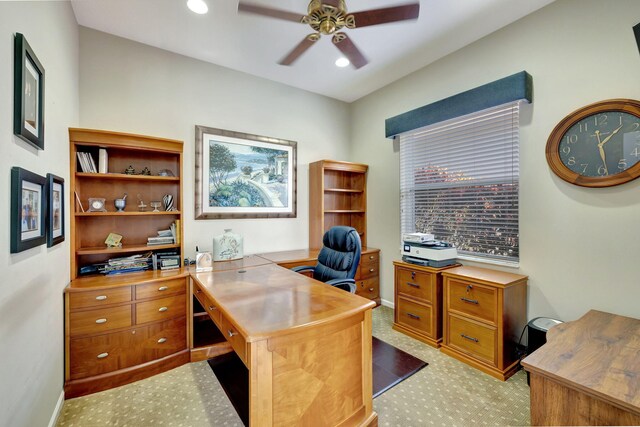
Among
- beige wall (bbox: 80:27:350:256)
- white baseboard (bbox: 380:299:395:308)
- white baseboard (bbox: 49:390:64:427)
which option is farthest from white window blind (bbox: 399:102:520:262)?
white baseboard (bbox: 49:390:64:427)

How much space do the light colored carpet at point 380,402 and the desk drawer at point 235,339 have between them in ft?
2.44

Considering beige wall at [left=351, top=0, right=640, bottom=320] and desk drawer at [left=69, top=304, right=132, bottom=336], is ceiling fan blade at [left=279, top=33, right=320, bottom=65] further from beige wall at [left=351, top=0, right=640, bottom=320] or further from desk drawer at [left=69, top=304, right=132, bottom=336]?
desk drawer at [left=69, top=304, right=132, bottom=336]

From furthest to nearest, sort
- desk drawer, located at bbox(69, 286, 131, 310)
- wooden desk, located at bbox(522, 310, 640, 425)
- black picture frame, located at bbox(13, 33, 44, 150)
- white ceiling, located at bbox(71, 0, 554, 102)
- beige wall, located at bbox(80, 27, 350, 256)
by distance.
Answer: beige wall, located at bbox(80, 27, 350, 256) < white ceiling, located at bbox(71, 0, 554, 102) < desk drawer, located at bbox(69, 286, 131, 310) < black picture frame, located at bbox(13, 33, 44, 150) < wooden desk, located at bbox(522, 310, 640, 425)

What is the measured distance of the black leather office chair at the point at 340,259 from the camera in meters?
2.46

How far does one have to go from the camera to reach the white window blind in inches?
105

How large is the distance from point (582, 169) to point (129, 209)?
4.11 m

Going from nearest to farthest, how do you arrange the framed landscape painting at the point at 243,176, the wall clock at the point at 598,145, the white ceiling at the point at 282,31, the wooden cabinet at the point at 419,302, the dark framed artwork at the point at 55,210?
1. the dark framed artwork at the point at 55,210
2. the wall clock at the point at 598,145
3. the white ceiling at the point at 282,31
4. the wooden cabinet at the point at 419,302
5. the framed landscape painting at the point at 243,176

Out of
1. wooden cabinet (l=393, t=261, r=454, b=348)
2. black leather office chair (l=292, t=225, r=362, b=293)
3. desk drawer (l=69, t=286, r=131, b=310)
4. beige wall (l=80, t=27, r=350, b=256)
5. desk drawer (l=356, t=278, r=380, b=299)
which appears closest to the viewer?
desk drawer (l=69, t=286, r=131, b=310)

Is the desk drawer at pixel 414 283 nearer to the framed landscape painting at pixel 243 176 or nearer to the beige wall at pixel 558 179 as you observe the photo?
the beige wall at pixel 558 179

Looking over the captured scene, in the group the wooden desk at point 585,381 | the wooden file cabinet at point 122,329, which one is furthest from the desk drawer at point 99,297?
the wooden desk at point 585,381

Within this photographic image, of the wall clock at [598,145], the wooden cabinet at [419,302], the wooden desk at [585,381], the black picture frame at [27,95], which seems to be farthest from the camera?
the wooden cabinet at [419,302]

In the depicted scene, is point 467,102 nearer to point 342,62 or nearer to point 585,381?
point 342,62

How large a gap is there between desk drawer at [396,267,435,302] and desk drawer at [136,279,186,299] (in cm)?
226

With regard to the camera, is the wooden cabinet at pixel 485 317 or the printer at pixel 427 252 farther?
the printer at pixel 427 252
